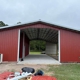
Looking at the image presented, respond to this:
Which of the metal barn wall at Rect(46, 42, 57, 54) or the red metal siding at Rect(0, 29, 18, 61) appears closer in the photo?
the red metal siding at Rect(0, 29, 18, 61)

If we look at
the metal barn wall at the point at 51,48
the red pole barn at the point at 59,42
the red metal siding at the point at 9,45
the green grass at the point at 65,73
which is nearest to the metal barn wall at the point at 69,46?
the red pole barn at the point at 59,42

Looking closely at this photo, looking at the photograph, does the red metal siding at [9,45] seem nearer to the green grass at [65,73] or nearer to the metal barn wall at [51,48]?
the green grass at [65,73]

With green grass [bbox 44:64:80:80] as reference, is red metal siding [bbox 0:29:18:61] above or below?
above

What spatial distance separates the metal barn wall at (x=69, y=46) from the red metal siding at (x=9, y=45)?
3.78m

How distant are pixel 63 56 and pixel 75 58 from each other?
1054 millimetres

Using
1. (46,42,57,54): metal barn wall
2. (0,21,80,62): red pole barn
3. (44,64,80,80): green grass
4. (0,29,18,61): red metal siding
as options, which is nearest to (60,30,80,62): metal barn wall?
(0,21,80,62): red pole barn

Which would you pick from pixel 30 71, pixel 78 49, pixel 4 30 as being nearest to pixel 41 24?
pixel 4 30

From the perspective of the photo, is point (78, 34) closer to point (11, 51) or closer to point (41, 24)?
point (41, 24)

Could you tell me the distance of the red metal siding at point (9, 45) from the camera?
10.7 meters

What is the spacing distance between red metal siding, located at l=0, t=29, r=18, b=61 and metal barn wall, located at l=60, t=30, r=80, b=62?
378 centimetres

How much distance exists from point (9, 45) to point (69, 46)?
492 cm

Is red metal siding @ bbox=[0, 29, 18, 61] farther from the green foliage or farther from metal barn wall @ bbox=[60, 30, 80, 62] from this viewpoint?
the green foliage

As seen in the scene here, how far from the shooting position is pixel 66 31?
11.4 metres

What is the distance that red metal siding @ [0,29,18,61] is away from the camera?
1069 cm
